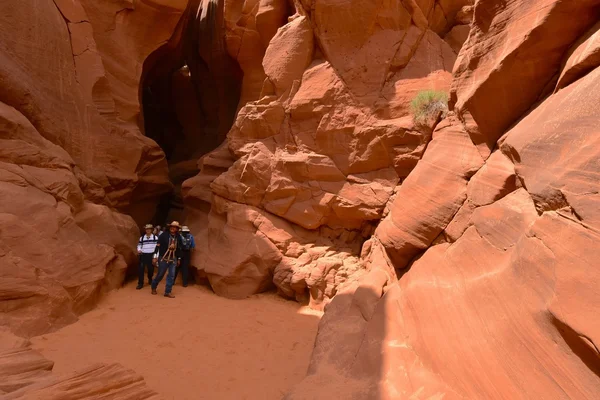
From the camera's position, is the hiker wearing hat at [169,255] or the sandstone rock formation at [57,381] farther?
the hiker wearing hat at [169,255]

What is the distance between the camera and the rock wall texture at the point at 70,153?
548 cm

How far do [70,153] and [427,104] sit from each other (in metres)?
7.23

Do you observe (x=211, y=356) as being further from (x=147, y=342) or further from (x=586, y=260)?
(x=586, y=260)

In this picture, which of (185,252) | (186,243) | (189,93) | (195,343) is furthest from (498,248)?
(189,93)

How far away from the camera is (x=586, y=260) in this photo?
2.25 m

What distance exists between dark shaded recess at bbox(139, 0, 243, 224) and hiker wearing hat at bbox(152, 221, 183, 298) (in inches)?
142

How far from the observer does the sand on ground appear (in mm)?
4273

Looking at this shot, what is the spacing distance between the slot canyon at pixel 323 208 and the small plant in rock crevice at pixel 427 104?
4cm

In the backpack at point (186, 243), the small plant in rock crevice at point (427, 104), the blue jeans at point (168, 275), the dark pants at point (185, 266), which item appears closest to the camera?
the small plant in rock crevice at point (427, 104)

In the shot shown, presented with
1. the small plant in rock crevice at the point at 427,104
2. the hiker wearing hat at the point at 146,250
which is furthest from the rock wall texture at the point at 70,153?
the small plant in rock crevice at the point at 427,104

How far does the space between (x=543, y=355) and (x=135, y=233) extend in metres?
7.86

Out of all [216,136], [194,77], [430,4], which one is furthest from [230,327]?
[194,77]

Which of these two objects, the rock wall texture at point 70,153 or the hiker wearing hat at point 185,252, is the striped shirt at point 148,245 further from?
the hiker wearing hat at point 185,252

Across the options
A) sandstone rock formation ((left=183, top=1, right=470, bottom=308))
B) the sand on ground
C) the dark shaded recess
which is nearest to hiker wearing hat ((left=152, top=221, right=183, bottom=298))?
the sand on ground
